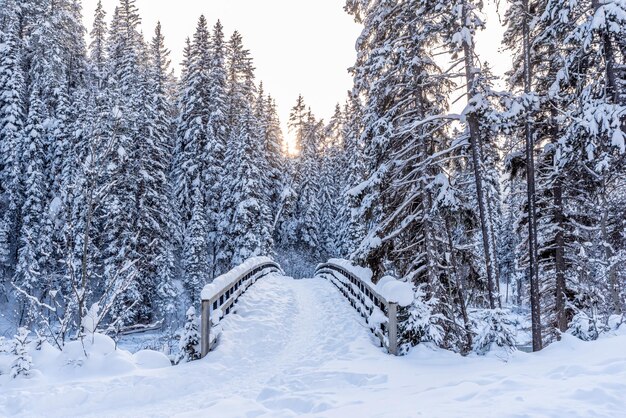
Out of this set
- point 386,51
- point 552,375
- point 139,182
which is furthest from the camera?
point 139,182

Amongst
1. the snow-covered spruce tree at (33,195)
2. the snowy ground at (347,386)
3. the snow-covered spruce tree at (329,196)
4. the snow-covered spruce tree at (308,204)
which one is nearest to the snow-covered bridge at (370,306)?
the snowy ground at (347,386)

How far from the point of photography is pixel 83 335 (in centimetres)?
694

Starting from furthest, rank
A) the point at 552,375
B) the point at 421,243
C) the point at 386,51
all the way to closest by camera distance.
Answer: the point at 421,243, the point at 386,51, the point at 552,375

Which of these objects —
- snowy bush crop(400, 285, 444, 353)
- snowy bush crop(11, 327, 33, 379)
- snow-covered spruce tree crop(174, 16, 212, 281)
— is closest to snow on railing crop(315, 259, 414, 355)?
snowy bush crop(400, 285, 444, 353)

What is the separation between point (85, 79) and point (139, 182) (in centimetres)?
1992

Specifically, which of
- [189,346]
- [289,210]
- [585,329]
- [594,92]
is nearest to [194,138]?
[289,210]

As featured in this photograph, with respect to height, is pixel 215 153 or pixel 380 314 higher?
pixel 215 153

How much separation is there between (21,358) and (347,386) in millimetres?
4992

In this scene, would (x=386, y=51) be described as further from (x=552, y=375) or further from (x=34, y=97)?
(x=34, y=97)

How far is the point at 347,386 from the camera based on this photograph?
18.8ft

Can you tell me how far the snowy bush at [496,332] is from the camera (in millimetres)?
6375

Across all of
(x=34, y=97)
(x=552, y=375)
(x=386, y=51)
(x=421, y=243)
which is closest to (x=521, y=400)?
(x=552, y=375)

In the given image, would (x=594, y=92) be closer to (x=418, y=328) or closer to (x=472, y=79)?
(x=472, y=79)

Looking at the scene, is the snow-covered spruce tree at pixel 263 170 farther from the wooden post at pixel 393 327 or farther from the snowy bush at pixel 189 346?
the wooden post at pixel 393 327
